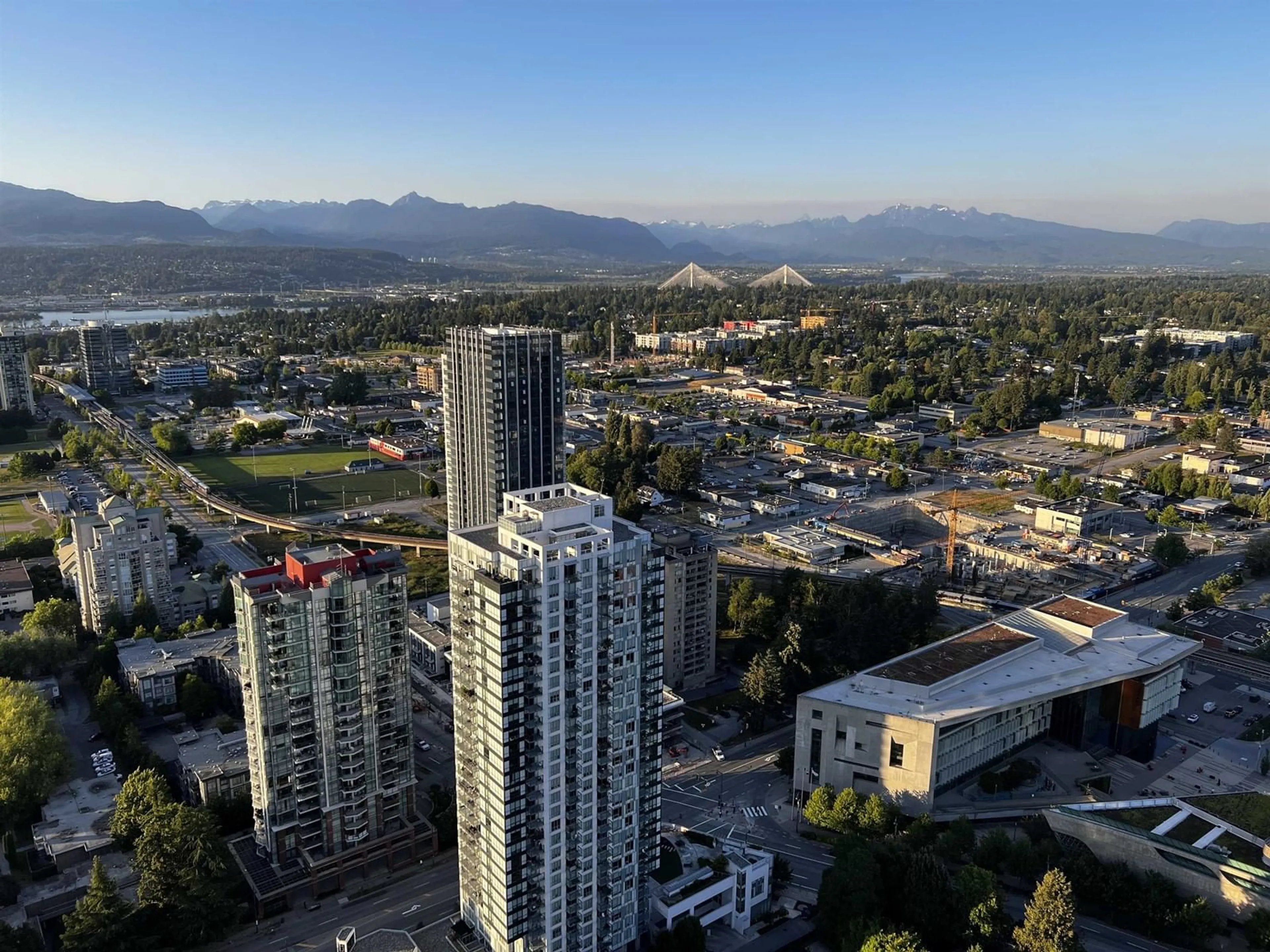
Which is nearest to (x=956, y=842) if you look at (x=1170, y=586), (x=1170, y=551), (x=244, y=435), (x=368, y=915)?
(x=368, y=915)

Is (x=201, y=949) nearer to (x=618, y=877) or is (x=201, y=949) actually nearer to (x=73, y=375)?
(x=618, y=877)

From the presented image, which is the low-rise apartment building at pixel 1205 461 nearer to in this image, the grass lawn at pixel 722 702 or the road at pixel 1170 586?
the road at pixel 1170 586

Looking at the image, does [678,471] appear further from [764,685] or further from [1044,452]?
[1044,452]

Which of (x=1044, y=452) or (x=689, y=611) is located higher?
(x=689, y=611)

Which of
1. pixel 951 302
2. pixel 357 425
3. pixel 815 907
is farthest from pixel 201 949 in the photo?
pixel 951 302

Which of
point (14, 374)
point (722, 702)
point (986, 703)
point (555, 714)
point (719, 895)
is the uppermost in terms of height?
point (555, 714)
